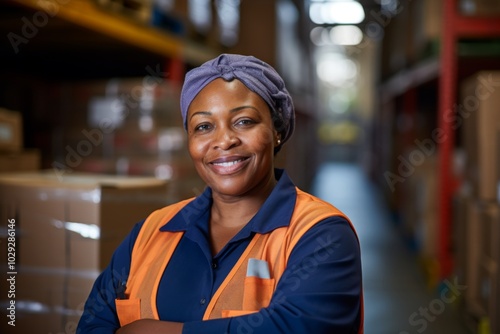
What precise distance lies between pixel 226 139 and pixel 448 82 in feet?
11.8

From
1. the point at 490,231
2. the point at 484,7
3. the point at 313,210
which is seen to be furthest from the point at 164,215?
the point at 484,7

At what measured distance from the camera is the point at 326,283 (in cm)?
148

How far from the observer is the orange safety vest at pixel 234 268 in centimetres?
157

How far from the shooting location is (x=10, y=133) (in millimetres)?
3266

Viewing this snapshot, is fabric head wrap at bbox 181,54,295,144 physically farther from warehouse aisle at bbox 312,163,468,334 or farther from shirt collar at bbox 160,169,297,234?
warehouse aisle at bbox 312,163,468,334

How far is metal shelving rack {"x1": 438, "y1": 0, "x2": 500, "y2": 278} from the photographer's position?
471 cm

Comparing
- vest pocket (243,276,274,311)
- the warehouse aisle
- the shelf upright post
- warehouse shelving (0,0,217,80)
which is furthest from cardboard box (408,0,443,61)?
vest pocket (243,276,274,311)

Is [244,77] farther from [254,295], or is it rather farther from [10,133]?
[10,133]

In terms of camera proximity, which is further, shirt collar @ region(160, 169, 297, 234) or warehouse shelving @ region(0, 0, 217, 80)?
warehouse shelving @ region(0, 0, 217, 80)

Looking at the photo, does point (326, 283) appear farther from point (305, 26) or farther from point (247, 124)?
point (305, 26)

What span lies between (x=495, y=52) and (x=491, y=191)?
1780 millimetres

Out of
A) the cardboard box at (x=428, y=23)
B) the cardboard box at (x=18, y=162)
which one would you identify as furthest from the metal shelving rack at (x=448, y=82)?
the cardboard box at (x=18, y=162)

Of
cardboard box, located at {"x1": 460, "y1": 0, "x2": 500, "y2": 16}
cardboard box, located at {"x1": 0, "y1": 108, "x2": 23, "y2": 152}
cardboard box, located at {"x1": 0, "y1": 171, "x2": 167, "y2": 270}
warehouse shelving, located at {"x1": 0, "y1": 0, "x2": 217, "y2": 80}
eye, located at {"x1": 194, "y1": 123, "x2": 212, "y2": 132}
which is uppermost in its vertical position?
cardboard box, located at {"x1": 460, "y1": 0, "x2": 500, "y2": 16}

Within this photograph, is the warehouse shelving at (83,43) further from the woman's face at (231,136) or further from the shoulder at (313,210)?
the shoulder at (313,210)
